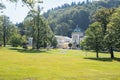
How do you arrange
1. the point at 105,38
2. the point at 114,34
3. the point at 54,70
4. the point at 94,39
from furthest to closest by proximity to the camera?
the point at 94,39 < the point at 105,38 < the point at 114,34 < the point at 54,70

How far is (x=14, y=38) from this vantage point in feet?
326

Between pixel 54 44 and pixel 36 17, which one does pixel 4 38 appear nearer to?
pixel 36 17

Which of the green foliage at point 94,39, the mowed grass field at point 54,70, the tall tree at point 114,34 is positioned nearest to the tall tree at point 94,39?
the green foliage at point 94,39

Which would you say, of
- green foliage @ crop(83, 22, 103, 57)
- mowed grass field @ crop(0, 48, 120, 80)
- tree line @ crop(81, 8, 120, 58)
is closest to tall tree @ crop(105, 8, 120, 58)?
tree line @ crop(81, 8, 120, 58)

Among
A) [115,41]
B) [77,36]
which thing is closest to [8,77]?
[115,41]

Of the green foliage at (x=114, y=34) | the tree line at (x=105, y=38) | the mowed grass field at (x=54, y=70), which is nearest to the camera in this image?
the mowed grass field at (x=54, y=70)

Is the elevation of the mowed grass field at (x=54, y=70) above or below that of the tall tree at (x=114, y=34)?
below

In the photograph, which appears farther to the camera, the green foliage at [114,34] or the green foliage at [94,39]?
the green foliage at [94,39]

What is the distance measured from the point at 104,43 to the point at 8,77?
131 ft

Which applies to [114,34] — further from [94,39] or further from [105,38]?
[94,39]

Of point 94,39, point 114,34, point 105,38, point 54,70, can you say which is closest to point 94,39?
point 94,39

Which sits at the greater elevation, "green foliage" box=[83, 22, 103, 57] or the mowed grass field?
"green foliage" box=[83, 22, 103, 57]

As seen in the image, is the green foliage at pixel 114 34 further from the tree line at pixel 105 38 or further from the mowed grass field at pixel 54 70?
the mowed grass field at pixel 54 70

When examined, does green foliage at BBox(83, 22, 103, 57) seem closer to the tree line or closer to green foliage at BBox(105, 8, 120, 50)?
the tree line
